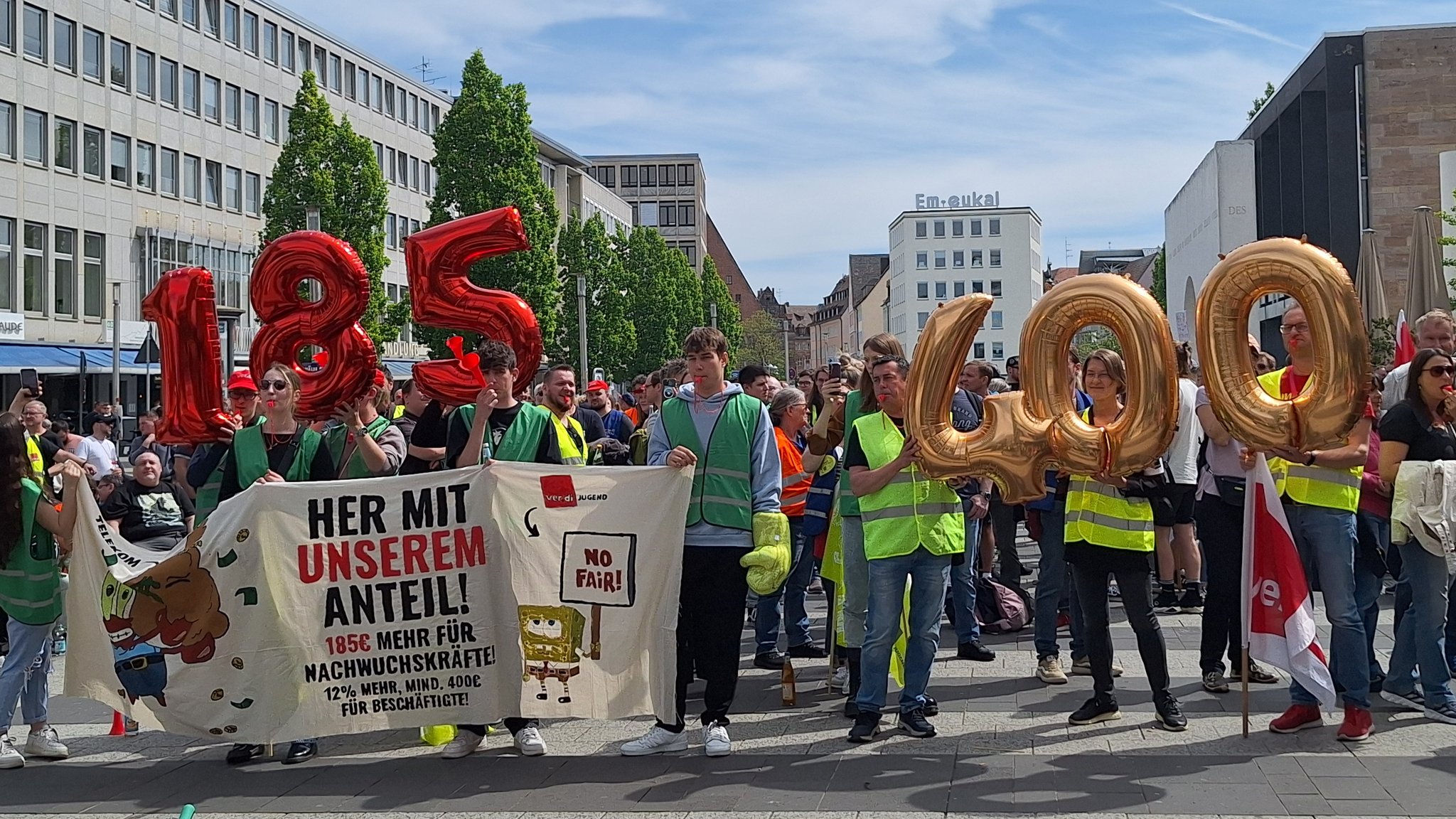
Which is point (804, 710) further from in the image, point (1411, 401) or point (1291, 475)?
point (1411, 401)

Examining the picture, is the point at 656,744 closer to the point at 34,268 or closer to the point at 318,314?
the point at 318,314

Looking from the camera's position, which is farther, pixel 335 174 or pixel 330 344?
pixel 335 174

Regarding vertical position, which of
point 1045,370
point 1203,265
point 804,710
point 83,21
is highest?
point 83,21

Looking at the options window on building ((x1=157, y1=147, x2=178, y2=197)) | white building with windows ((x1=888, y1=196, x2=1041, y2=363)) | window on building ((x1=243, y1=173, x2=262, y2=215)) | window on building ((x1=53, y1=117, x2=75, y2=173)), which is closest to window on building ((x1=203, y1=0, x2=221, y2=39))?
window on building ((x1=157, y1=147, x2=178, y2=197))

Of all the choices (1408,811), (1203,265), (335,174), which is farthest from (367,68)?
(1408,811)

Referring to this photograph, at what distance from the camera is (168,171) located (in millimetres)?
50438

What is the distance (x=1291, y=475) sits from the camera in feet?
22.9

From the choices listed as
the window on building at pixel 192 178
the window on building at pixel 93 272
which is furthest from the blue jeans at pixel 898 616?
the window on building at pixel 192 178

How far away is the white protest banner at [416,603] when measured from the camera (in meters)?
6.96

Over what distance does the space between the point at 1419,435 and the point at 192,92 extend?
5173 centimetres

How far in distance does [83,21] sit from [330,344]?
4306 cm

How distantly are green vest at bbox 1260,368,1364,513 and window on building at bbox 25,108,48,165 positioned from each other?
4353cm

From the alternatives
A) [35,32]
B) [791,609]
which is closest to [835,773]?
[791,609]

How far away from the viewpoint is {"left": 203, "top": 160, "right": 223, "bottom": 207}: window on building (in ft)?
173
